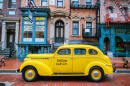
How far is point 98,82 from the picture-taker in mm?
4750

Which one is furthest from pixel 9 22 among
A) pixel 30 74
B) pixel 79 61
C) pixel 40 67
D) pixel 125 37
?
pixel 125 37

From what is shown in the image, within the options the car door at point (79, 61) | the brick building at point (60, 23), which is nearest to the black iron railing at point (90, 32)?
the brick building at point (60, 23)

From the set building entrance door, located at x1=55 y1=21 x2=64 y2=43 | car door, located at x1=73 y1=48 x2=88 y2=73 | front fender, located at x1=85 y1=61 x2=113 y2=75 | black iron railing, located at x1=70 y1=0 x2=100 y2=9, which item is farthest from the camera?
building entrance door, located at x1=55 y1=21 x2=64 y2=43

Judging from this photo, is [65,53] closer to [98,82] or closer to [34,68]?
[34,68]

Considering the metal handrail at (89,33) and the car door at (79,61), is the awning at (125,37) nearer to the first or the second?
the metal handrail at (89,33)

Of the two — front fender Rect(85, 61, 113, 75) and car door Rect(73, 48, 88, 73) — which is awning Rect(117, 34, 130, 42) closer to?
front fender Rect(85, 61, 113, 75)

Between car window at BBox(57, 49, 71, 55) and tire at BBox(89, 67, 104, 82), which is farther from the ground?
car window at BBox(57, 49, 71, 55)

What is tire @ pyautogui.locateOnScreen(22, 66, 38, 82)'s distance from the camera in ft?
15.8

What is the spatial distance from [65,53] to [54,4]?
1000 centimetres

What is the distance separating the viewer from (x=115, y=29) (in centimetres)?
Answer: 1248

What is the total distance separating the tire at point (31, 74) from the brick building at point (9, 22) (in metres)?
9.13

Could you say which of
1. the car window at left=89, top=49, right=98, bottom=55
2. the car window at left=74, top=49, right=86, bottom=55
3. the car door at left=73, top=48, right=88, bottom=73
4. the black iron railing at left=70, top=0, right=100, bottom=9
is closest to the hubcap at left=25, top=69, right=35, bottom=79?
the car door at left=73, top=48, right=88, bottom=73

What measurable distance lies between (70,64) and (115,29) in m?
10.4

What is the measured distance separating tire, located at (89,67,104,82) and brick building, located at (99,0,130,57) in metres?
7.80
